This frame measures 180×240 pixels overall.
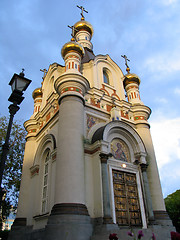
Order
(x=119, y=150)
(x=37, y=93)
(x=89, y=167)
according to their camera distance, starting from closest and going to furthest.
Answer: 1. (x=89, y=167)
2. (x=119, y=150)
3. (x=37, y=93)

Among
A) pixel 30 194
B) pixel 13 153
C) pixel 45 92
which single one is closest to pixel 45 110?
pixel 45 92

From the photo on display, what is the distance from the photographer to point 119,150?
9.78 metres

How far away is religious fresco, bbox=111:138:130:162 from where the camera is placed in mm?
9528

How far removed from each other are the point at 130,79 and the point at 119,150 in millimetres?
5911

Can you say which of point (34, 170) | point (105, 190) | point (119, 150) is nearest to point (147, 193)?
point (119, 150)

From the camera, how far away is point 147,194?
30.0 feet

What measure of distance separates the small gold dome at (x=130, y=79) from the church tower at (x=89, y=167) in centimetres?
56

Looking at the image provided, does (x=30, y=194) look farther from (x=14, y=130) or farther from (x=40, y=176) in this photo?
(x=14, y=130)

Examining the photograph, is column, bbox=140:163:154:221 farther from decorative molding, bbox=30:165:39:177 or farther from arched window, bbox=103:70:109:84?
arched window, bbox=103:70:109:84

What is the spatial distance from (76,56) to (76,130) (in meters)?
4.77

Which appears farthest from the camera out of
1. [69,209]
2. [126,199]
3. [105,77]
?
[105,77]

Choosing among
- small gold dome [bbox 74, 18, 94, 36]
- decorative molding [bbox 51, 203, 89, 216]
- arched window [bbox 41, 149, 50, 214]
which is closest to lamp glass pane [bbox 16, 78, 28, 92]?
decorative molding [bbox 51, 203, 89, 216]

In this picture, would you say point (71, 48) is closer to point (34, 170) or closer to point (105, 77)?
point (105, 77)

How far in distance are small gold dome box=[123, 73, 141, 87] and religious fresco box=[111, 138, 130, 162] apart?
5223mm
